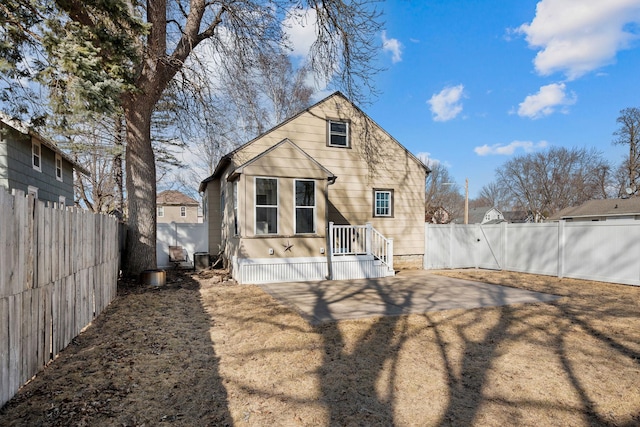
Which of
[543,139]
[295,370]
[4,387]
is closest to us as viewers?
[4,387]

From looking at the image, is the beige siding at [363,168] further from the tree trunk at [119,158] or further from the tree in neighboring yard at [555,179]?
the tree in neighboring yard at [555,179]

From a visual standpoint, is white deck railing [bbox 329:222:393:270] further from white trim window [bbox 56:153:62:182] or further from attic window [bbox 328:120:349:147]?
white trim window [bbox 56:153:62:182]

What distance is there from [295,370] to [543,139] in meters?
38.6

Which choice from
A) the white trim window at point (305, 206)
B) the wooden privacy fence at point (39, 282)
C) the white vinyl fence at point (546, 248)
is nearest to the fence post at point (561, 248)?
the white vinyl fence at point (546, 248)

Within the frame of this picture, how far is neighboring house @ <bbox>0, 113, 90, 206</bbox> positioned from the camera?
22.8 ft

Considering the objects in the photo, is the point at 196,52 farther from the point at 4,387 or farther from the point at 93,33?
the point at 4,387

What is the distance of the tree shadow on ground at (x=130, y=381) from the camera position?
2660mm

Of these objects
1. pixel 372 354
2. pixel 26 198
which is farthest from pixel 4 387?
pixel 372 354

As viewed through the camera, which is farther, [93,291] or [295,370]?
[93,291]

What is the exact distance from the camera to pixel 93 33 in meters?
5.58

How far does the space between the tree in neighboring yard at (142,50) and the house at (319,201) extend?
6.83 ft

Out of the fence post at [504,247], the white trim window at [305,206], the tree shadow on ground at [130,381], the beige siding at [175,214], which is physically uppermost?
the beige siding at [175,214]

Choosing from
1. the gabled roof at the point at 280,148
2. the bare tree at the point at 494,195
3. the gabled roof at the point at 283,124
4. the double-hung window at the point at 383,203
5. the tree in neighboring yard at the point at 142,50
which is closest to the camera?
the tree in neighboring yard at the point at 142,50

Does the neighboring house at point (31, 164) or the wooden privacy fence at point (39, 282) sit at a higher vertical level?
the neighboring house at point (31, 164)
